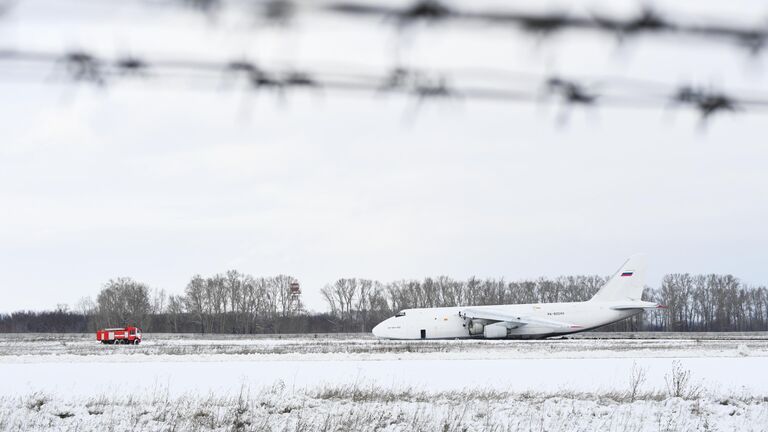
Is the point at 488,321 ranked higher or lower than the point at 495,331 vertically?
higher

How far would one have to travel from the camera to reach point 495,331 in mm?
44625

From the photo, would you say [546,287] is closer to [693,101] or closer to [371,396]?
[371,396]

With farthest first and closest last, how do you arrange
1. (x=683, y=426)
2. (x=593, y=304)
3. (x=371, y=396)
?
1. (x=593, y=304)
2. (x=371, y=396)
3. (x=683, y=426)

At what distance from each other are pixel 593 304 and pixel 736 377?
2674cm

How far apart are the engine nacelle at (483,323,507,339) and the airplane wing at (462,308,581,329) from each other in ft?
1.31

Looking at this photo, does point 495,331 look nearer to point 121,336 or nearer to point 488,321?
point 488,321

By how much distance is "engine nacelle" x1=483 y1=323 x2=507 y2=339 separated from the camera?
44.6 meters

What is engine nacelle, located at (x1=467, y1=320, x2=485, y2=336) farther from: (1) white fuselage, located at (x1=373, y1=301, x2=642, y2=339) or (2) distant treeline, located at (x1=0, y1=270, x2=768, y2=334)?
(2) distant treeline, located at (x1=0, y1=270, x2=768, y2=334)

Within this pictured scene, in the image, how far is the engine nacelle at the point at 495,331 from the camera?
4459 centimetres

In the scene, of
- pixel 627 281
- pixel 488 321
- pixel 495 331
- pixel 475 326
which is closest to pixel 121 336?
pixel 475 326

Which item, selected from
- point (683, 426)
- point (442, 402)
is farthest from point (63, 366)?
point (683, 426)

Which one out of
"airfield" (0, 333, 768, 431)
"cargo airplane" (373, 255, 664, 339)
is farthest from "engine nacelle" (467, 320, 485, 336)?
"airfield" (0, 333, 768, 431)

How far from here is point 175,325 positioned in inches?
3853

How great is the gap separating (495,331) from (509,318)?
4.10 ft
